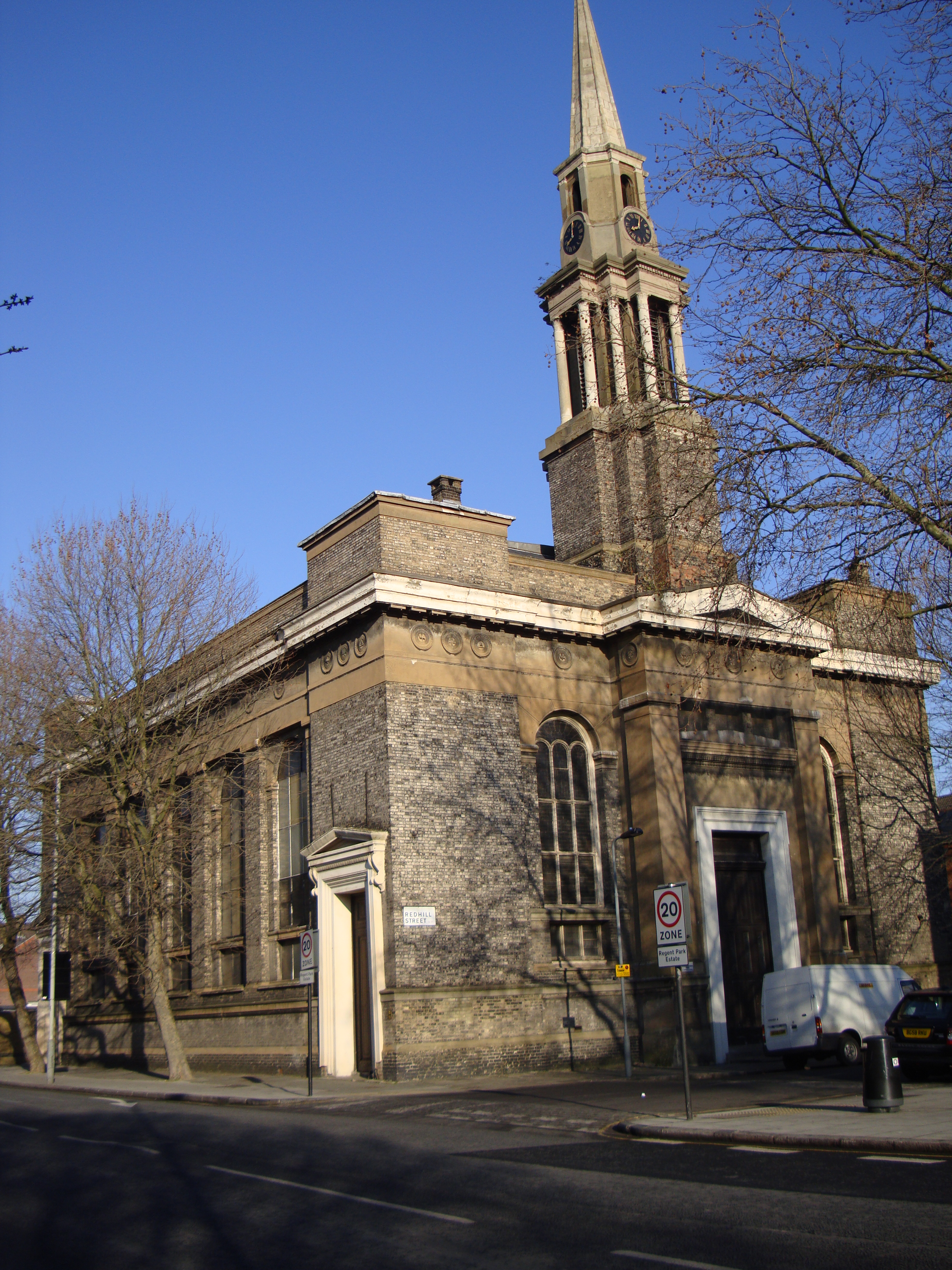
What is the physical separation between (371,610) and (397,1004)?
7.32m

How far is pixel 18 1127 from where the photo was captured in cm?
1570

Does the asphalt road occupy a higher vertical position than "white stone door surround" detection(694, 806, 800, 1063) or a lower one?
lower

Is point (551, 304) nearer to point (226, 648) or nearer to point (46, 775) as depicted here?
point (226, 648)

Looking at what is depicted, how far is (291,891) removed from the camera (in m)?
26.3

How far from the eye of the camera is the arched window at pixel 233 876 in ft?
92.1

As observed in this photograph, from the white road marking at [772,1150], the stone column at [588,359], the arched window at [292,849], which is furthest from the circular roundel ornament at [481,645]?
the white road marking at [772,1150]

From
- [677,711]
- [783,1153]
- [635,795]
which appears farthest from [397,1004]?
[783,1153]

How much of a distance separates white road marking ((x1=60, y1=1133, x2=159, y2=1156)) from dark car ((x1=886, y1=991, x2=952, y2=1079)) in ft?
37.3

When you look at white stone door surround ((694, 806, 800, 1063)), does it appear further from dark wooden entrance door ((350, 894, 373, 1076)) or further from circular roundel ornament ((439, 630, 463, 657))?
dark wooden entrance door ((350, 894, 373, 1076))

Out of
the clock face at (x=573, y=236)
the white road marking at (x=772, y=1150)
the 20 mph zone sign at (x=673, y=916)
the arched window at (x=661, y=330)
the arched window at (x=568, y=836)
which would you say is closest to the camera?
the white road marking at (x=772, y=1150)

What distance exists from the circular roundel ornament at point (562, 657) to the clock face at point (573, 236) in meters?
13.4

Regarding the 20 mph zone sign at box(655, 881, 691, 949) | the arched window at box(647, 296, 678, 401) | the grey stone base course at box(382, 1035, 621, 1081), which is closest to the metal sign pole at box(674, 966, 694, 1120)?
the 20 mph zone sign at box(655, 881, 691, 949)

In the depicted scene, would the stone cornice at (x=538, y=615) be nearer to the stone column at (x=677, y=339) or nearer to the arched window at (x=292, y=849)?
the arched window at (x=292, y=849)

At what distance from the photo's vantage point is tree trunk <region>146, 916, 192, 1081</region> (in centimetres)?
2395
